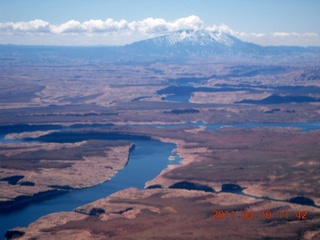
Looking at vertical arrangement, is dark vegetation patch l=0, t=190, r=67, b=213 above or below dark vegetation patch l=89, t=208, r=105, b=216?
below

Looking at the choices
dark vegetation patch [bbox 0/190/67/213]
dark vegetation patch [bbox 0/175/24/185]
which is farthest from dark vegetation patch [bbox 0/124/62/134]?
dark vegetation patch [bbox 0/190/67/213]

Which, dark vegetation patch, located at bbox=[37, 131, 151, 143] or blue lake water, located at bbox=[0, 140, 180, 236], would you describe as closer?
blue lake water, located at bbox=[0, 140, 180, 236]

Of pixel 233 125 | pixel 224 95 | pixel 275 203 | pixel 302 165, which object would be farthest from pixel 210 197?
pixel 224 95

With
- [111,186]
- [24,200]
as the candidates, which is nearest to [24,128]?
[111,186]

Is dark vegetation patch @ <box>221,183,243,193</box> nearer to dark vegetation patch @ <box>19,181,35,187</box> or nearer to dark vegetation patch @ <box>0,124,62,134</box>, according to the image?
dark vegetation patch @ <box>19,181,35,187</box>

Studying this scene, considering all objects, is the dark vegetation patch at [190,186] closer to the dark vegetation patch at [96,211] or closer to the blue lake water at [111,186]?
the blue lake water at [111,186]

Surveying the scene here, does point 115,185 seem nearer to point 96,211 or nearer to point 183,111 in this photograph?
point 96,211

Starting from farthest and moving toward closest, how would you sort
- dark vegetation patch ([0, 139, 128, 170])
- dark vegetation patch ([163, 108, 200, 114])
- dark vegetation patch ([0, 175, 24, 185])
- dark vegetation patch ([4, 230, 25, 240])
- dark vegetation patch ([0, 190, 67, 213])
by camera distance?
dark vegetation patch ([163, 108, 200, 114]) < dark vegetation patch ([0, 139, 128, 170]) < dark vegetation patch ([0, 175, 24, 185]) < dark vegetation patch ([0, 190, 67, 213]) < dark vegetation patch ([4, 230, 25, 240])
